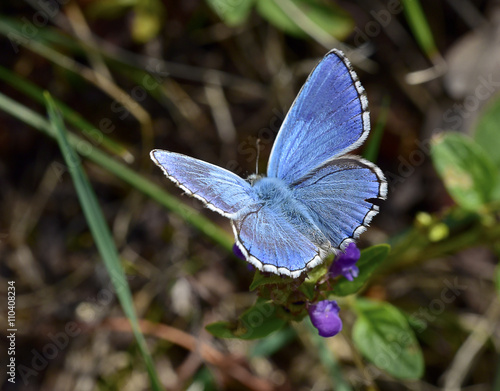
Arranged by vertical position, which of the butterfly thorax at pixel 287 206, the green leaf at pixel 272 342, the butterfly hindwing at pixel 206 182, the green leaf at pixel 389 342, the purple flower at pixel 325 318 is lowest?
the green leaf at pixel 272 342

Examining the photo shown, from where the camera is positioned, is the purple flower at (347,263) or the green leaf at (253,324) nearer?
the purple flower at (347,263)

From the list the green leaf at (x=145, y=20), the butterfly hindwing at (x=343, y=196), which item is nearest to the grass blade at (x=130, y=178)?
the butterfly hindwing at (x=343, y=196)

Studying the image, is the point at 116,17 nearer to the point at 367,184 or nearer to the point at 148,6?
the point at 148,6

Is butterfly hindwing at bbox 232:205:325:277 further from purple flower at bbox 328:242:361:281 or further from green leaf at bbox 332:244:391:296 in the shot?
green leaf at bbox 332:244:391:296

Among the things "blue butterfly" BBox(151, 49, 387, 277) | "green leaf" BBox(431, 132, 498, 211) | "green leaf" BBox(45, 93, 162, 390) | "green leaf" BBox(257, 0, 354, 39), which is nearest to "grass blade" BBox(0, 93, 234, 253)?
"green leaf" BBox(45, 93, 162, 390)

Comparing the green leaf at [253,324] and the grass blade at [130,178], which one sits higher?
the grass blade at [130,178]

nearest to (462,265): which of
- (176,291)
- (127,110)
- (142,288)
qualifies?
(176,291)

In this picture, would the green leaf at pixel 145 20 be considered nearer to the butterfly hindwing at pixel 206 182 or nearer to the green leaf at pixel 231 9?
the green leaf at pixel 231 9

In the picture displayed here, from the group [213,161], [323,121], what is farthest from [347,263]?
[213,161]
